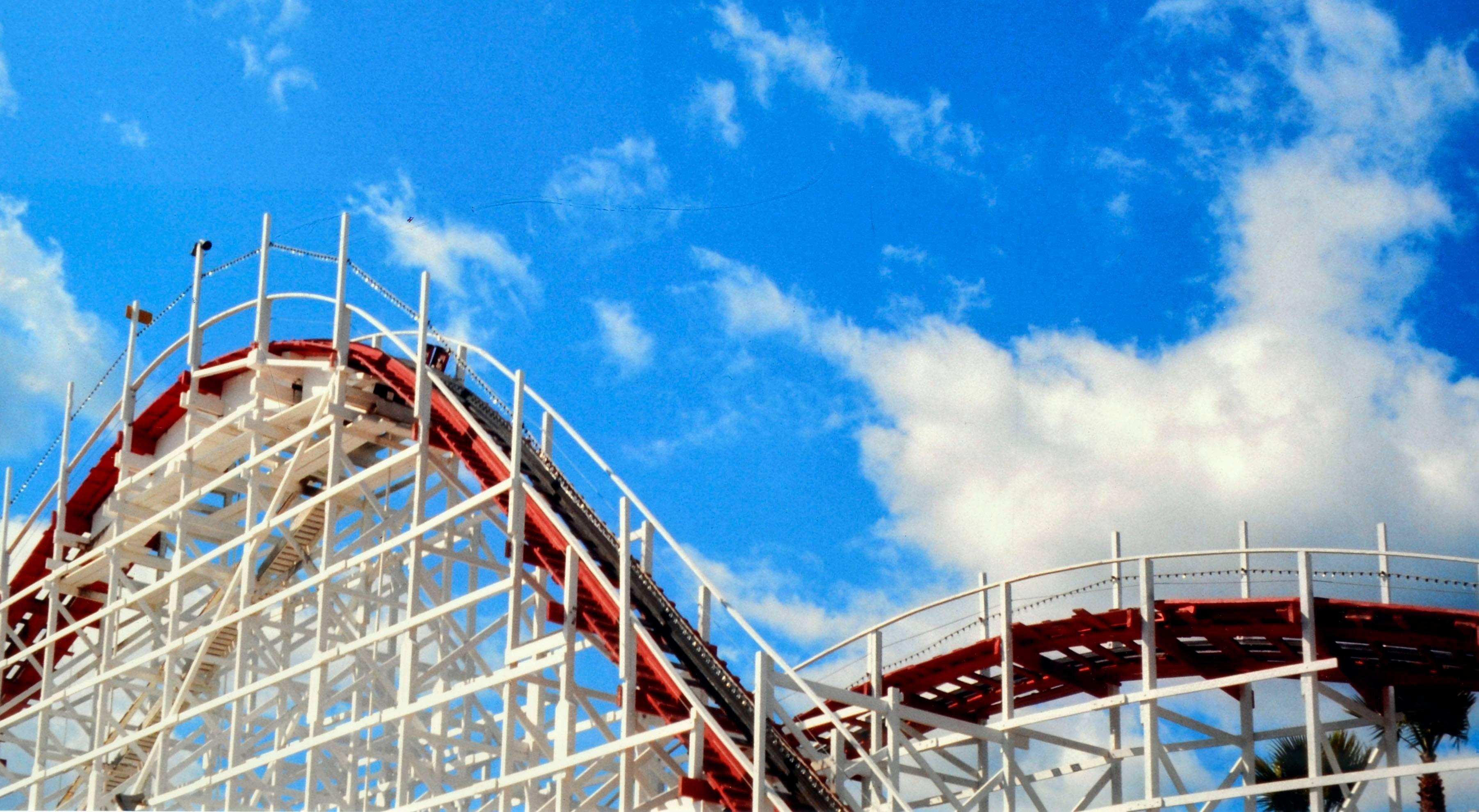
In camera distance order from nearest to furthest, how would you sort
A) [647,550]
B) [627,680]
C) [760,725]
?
[760,725] < [627,680] < [647,550]

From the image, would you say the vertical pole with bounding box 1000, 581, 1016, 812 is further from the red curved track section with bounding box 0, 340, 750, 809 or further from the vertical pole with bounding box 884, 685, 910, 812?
the red curved track section with bounding box 0, 340, 750, 809

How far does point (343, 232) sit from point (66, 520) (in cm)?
844

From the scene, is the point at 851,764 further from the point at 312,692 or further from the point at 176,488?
the point at 176,488

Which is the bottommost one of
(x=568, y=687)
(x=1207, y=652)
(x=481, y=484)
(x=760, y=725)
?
(x=760, y=725)

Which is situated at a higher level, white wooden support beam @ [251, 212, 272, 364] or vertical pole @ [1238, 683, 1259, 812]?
white wooden support beam @ [251, 212, 272, 364]

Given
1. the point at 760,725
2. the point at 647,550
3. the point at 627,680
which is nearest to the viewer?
the point at 760,725

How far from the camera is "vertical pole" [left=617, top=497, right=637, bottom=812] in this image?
1917 cm

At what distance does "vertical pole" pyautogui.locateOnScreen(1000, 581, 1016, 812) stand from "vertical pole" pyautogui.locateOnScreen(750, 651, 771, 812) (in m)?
4.93

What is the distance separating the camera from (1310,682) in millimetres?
20469

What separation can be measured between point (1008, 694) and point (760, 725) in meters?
5.82

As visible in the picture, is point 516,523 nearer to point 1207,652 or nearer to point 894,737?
point 894,737

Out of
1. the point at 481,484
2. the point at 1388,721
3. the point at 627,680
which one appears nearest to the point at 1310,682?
the point at 1388,721

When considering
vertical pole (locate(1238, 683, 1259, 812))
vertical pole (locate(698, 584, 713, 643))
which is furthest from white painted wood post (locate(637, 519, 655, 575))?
vertical pole (locate(1238, 683, 1259, 812))

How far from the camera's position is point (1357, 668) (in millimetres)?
21500
